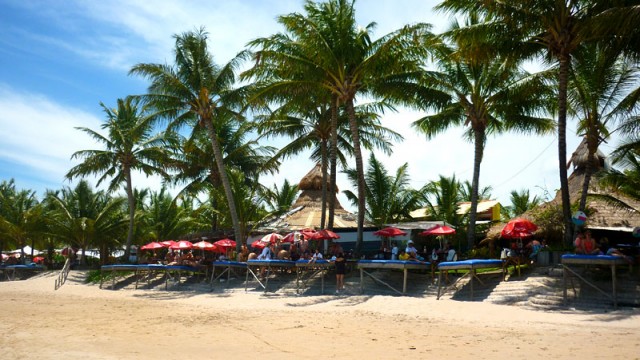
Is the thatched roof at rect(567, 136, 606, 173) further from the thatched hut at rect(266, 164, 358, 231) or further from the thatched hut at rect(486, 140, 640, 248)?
the thatched hut at rect(266, 164, 358, 231)

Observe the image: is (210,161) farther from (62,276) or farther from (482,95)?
(482,95)

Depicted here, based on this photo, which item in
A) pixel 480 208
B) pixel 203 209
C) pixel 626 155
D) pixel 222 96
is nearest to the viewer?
pixel 626 155

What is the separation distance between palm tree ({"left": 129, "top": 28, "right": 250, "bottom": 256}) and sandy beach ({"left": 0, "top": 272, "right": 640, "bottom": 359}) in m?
8.35

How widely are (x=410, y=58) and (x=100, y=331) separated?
12.5 meters

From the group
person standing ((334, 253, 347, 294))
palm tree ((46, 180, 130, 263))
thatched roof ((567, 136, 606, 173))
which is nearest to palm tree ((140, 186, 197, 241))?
palm tree ((46, 180, 130, 263))

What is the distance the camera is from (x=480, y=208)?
24875 mm

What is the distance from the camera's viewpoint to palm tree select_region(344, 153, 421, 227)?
918 inches

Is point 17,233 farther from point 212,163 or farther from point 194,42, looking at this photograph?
point 194,42

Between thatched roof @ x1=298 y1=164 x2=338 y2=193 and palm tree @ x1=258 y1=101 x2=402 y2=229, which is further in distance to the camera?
thatched roof @ x1=298 y1=164 x2=338 y2=193

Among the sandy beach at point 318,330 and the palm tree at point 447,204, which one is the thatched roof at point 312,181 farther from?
the sandy beach at point 318,330

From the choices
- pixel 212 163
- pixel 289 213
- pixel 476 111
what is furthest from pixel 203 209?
pixel 476 111

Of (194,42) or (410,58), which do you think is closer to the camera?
(410,58)

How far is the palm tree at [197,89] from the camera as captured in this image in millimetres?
21484

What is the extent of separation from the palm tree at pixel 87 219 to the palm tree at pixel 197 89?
850 cm
